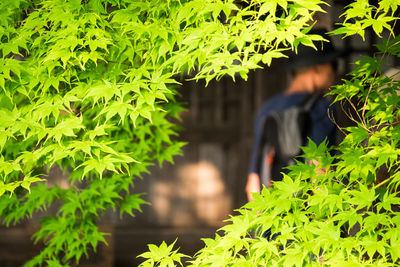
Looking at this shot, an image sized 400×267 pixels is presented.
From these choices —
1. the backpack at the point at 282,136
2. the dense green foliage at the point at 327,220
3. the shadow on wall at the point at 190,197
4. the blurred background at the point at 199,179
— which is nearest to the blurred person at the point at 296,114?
the backpack at the point at 282,136

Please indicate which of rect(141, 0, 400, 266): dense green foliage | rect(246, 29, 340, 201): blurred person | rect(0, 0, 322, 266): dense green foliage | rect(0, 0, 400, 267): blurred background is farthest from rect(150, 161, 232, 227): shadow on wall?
rect(141, 0, 400, 266): dense green foliage

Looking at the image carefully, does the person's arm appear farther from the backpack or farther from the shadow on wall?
the shadow on wall

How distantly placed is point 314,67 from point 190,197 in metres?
6.80

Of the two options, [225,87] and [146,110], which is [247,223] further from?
[225,87]

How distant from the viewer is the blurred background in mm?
10227

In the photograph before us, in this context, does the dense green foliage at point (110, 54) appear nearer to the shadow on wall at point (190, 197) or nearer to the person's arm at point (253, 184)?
the person's arm at point (253, 184)

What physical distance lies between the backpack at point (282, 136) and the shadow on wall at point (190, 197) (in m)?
5.82

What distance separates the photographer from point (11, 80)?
3.14m

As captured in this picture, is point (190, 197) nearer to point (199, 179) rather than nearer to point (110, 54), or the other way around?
point (199, 179)

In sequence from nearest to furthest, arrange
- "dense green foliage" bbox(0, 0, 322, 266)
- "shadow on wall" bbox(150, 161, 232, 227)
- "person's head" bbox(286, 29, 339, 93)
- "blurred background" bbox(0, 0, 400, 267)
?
1. "dense green foliage" bbox(0, 0, 322, 266)
2. "person's head" bbox(286, 29, 339, 93)
3. "blurred background" bbox(0, 0, 400, 267)
4. "shadow on wall" bbox(150, 161, 232, 227)

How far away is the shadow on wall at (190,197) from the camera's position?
1109cm

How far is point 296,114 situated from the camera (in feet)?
17.0

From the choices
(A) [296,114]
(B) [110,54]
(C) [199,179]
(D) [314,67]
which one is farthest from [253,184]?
(C) [199,179]

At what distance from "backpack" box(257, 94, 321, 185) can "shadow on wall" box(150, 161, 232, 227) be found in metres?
5.82
